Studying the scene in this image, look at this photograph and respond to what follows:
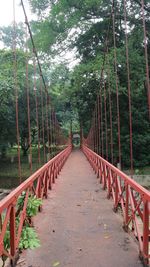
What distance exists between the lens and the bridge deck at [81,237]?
13.3ft

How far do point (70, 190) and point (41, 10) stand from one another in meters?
14.1

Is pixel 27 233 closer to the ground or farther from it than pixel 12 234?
closer to the ground

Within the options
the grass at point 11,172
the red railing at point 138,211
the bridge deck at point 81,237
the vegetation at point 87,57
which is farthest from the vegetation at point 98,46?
the red railing at point 138,211

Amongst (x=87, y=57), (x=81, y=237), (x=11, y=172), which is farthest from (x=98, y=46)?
(x=81, y=237)

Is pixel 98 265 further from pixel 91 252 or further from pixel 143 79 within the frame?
pixel 143 79

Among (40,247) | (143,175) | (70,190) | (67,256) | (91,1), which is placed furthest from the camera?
(143,175)

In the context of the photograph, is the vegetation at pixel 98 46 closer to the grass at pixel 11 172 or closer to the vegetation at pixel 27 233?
the grass at pixel 11 172

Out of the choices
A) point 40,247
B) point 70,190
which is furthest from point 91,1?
point 40,247

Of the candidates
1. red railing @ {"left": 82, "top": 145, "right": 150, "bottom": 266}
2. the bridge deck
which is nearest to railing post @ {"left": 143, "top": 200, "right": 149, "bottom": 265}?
red railing @ {"left": 82, "top": 145, "right": 150, "bottom": 266}

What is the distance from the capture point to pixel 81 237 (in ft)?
16.4

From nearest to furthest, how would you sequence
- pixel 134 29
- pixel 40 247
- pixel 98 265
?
pixel 98 265 → pixel 40 247 → pixel 134 29

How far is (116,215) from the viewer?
6254mm

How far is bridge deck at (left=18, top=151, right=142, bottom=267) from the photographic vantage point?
13.3 feet

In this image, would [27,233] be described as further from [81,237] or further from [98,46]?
[98,46]
